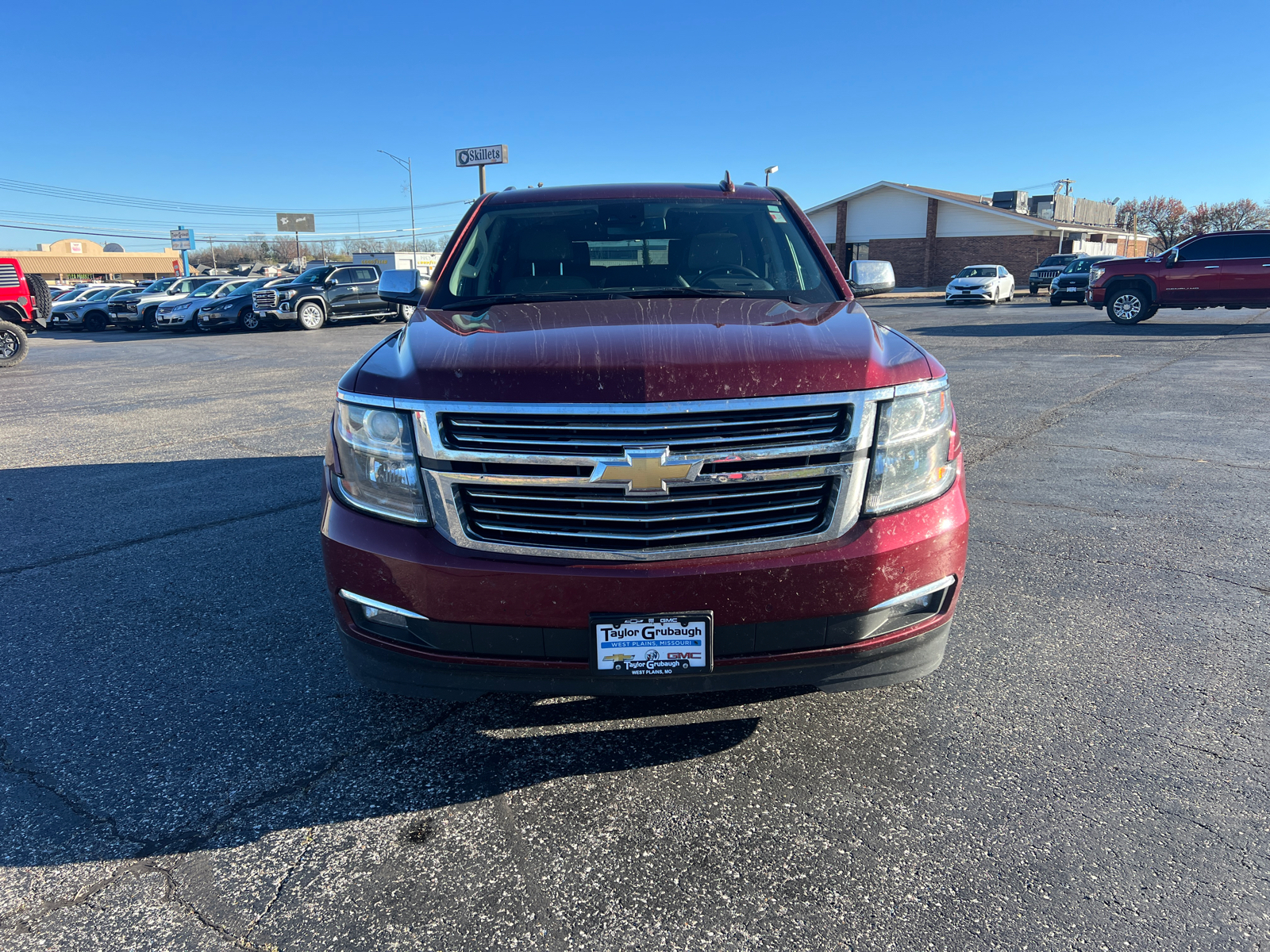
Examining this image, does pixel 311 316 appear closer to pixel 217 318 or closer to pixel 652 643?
pixel 217 318

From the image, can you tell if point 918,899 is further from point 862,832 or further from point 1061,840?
point 1061,840

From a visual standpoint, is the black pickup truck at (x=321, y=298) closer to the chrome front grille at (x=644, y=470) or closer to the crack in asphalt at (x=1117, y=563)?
the crack in asphalt at (x=1117, y=563)

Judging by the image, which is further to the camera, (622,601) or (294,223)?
(294,223)

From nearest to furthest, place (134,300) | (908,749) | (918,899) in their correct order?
(918,899) < (908,749) < (134,300)

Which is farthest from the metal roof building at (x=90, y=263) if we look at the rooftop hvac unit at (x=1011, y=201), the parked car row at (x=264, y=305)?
the rooftop hvac unit at (x=1011, y=201)

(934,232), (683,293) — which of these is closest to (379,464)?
(683,293)

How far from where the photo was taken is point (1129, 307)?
18.6 m

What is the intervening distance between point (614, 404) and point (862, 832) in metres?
1.37

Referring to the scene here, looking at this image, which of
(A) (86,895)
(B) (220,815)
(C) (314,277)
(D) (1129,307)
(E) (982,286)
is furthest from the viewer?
(E) (982,286)

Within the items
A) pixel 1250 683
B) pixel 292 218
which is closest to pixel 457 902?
pixel 1250 683

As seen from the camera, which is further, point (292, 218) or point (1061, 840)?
point (292, 218)

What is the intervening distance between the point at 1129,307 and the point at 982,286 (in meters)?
11.1

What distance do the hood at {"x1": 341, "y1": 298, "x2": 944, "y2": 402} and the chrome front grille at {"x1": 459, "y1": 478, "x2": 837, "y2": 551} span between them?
0.26 meters

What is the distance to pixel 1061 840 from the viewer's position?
7.57 feet
